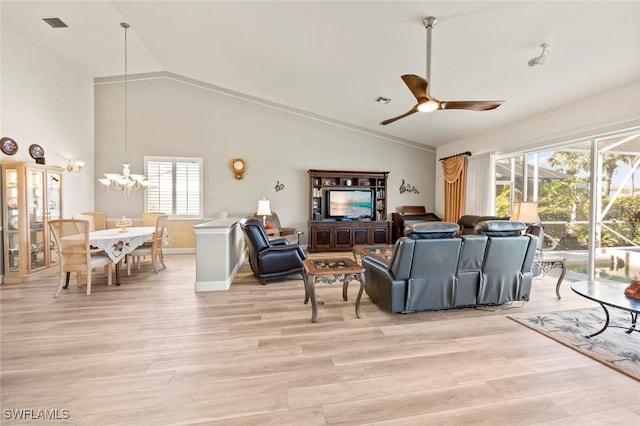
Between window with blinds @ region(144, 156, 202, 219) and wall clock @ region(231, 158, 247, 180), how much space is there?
792mm

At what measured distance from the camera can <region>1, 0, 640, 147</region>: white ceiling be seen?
9.25 feet

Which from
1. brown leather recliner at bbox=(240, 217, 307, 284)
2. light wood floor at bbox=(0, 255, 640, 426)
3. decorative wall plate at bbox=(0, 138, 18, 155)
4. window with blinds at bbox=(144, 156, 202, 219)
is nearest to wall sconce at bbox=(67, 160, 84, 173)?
decorative wall plate at bbox=(0, 138, 18, 155)

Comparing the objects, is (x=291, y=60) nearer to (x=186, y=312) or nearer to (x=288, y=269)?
(x=288, y=269)

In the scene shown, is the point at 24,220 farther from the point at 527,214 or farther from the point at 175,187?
the point at 527,214

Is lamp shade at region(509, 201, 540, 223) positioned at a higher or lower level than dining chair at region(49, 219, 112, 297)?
higher

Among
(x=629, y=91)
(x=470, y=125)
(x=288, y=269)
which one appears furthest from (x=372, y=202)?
(x=629, y=91)

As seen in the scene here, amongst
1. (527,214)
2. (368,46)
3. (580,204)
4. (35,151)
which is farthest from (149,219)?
(580,204)

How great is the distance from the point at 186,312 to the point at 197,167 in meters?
4.39

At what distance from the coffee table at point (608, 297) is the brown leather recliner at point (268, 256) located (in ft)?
10.8

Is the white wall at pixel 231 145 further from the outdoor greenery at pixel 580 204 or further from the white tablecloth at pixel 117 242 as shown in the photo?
the outdoor greenery at pixel 580 204

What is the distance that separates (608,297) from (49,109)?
27.4 feet

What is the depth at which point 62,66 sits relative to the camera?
5.26 meters

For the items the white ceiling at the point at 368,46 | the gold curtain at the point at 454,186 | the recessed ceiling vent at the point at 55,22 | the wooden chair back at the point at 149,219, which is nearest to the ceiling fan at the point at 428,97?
the white ceiling at the point at 368,46

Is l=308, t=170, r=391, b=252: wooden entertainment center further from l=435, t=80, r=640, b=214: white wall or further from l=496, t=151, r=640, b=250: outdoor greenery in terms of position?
l=496, t=151, r=640, b=250: outdoor greenery
